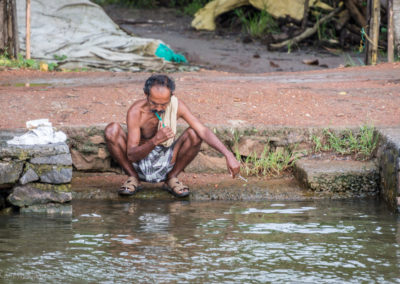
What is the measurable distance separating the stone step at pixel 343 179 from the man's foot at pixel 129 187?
148cm

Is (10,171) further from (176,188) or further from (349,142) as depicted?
(349,142)

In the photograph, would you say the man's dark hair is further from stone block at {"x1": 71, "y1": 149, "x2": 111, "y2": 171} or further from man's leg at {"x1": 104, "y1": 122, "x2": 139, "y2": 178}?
stone block at {"x1": 71, "y1": 149, "x2": 111, "y2": 171}

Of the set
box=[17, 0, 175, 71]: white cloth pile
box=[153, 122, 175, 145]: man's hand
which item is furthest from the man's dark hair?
box=[17, 0, 175, 71]: white cloth pile

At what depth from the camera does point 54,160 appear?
5.10m

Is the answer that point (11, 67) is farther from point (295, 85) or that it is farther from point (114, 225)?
point (114, 225)

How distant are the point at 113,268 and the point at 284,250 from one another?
1085 millimetres

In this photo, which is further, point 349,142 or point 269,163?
point 349,142

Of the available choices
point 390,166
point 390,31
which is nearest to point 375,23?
point 390,31

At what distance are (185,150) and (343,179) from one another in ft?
4.61

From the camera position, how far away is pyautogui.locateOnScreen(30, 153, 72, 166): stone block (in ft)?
16.7

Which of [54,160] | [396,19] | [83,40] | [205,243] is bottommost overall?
[205,243]

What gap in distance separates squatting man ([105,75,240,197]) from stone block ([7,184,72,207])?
601 millimetres

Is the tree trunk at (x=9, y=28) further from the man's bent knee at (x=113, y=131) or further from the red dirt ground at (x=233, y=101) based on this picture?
the man's bent knee at (x=113, y=131)

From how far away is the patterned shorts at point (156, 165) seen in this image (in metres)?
5.64
